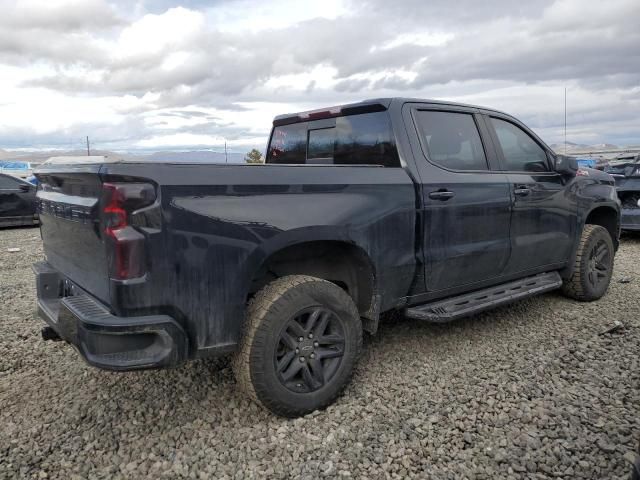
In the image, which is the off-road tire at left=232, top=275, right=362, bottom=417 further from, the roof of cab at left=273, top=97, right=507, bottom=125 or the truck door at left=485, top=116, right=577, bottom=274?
the truck door at left=485, top=116, right=577, bottom=274

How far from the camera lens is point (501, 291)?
4156 millimetres

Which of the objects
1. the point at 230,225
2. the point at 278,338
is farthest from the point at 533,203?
the point at 230,225

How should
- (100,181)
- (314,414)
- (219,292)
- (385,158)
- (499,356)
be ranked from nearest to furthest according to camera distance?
(100,181)
(219,292)
(314,414)
(385,158)
(499,356)

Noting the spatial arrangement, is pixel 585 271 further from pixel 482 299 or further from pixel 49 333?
pixel 49 333

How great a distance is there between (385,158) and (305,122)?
36.9 inches

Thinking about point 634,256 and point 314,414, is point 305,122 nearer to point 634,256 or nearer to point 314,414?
point 314,414

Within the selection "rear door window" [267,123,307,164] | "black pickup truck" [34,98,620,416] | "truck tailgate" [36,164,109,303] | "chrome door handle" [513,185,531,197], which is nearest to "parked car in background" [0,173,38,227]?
"rear door window" [267,123,307,164]

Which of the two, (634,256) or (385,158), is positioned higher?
(385,158)

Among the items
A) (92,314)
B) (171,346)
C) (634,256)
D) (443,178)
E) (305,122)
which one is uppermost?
(305,122)

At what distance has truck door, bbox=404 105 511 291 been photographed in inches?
139

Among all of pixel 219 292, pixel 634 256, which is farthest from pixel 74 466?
pixel 634 256

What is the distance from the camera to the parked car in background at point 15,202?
1110 centimetres

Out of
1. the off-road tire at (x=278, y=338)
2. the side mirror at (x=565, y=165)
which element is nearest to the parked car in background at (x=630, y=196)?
the side mirror at (x=565, y=165)

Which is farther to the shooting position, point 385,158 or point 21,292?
point 21,292
